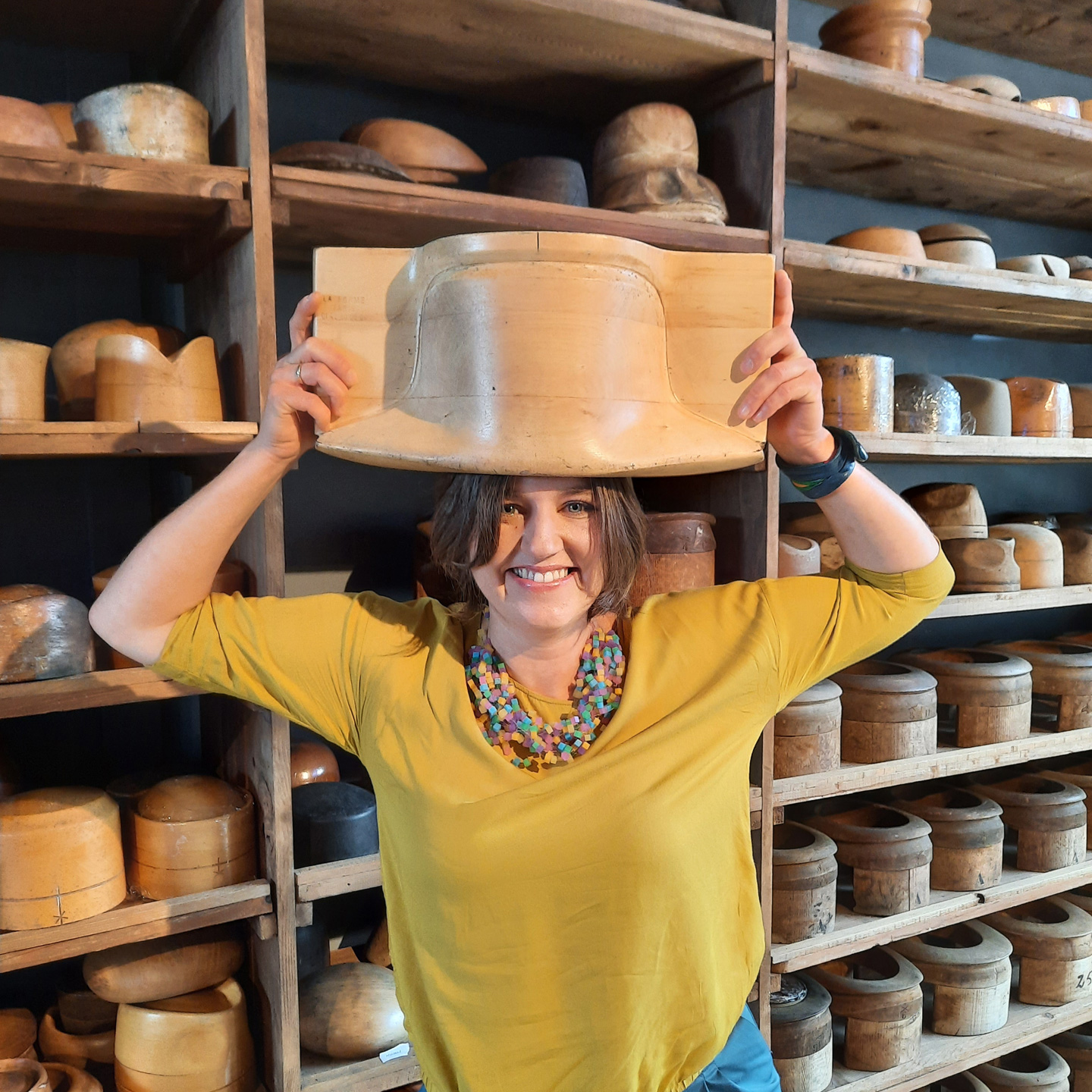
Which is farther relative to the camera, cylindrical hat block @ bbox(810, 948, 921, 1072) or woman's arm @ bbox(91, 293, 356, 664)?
cylindrical hat block @ bbox(810, 948, 921, 1072)

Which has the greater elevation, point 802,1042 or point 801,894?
point 801,894

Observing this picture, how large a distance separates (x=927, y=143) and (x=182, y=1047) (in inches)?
95.3

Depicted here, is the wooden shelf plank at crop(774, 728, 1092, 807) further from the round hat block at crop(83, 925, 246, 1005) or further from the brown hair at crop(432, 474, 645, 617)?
the round hat block at crop(83, 925, 246, 1005)

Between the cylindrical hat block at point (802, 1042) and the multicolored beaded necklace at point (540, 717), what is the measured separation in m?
1.20

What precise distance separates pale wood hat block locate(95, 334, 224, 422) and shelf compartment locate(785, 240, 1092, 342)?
3.78 ft

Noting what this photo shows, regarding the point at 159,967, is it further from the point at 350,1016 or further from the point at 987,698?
the point at 987,698

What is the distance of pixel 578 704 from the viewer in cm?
116

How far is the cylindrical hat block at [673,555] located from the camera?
1.67 m

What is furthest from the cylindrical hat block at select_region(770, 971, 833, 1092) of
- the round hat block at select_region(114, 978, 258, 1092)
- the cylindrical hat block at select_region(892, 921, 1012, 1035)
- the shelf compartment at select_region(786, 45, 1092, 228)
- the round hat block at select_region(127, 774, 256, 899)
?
the shelf compartment at select_region(786, 45, 1092, 228)

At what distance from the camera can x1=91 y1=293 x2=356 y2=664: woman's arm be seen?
1.07 metres

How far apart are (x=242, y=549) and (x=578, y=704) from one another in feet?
2.32

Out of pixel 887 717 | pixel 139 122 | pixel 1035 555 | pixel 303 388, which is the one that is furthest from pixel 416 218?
pixel 1035 555

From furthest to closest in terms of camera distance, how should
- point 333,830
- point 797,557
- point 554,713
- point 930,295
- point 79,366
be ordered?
point 930,295 → point 797,557 → point 333,830 → point 79,366 → point 554,713

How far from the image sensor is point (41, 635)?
4.39ft
